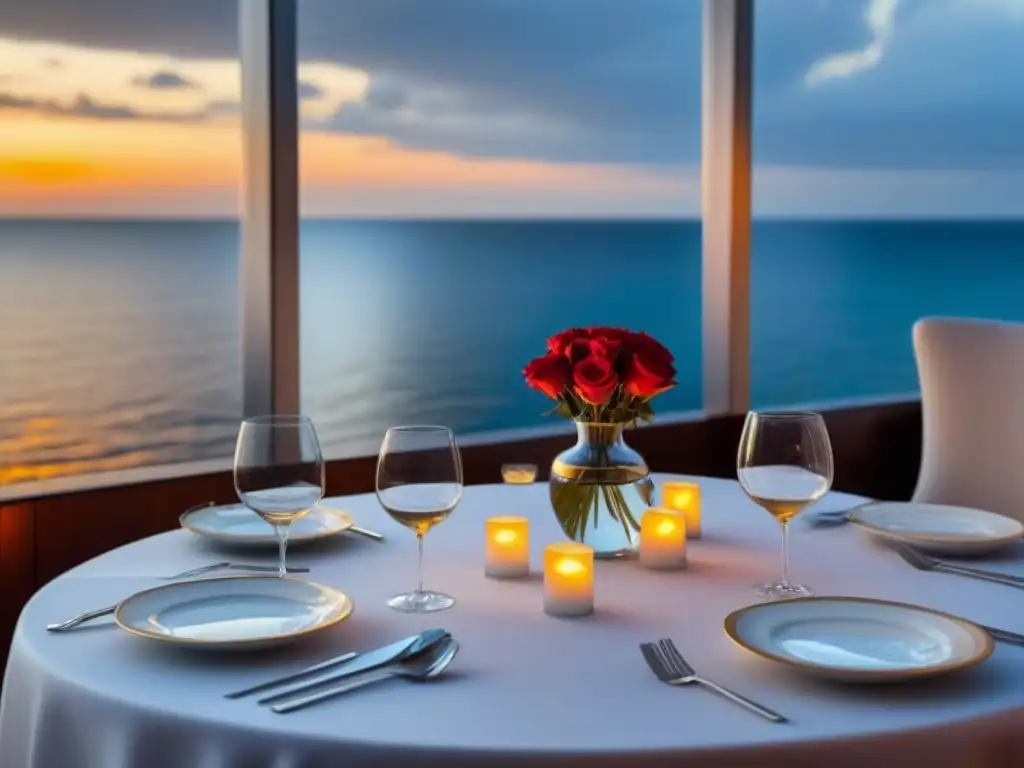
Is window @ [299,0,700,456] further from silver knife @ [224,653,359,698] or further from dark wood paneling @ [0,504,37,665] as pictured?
silver knife @ [224,653,359,698]

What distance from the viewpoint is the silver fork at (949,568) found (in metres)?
1.29

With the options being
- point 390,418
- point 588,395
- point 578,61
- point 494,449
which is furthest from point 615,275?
point 588,395

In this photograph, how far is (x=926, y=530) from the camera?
1.52 meters

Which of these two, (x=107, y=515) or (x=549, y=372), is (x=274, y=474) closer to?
(x=549, y=372)

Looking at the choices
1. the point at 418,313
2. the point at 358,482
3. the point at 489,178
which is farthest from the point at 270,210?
the point at 418,313

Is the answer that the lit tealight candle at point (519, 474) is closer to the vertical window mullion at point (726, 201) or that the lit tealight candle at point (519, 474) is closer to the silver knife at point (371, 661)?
the silver knife at point (371, 661)

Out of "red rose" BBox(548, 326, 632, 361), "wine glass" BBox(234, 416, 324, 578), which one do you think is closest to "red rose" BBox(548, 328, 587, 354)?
"red rose" BBox(548, 326, 632, 361)

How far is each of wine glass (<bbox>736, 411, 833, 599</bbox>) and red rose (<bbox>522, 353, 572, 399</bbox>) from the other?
0.25 m

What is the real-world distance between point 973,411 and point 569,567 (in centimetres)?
151

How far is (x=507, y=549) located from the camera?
1.34 meters

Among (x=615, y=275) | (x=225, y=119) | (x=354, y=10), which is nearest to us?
(x=354, y=10)

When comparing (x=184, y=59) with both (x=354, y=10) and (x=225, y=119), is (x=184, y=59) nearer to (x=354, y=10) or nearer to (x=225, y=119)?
(x=225, y=119)

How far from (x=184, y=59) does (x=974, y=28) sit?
1255 centimetres

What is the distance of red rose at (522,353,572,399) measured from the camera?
4.51 ft
